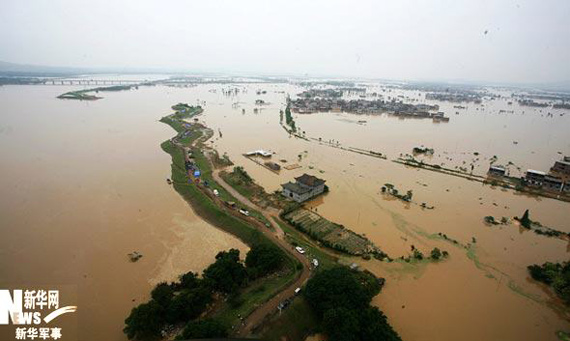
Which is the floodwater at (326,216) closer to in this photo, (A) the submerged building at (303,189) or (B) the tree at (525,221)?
(B) the tree at (525,221)

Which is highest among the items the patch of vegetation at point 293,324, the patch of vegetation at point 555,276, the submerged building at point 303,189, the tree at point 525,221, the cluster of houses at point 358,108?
the cluster of houses at point 358,108

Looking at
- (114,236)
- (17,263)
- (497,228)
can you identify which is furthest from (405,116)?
(17,263)

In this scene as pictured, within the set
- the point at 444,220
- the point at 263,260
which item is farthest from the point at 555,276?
the point at 263,260

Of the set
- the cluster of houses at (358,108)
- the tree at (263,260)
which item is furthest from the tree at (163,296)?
the cluster of houses at (358,108)

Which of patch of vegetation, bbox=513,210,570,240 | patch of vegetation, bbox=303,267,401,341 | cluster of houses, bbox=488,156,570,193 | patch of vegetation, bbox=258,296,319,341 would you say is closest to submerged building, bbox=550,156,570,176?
cluster of houses, bbox=488,156,570,193

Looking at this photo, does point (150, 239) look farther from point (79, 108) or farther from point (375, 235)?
point (79, 108)

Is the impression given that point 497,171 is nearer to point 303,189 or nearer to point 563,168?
point 563,168

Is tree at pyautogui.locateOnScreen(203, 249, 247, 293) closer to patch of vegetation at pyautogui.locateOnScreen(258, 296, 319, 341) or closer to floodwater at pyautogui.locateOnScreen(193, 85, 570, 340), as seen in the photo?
patch of vegetation at pyautogui.locateOnScreen(258, 296, 319, 341)
